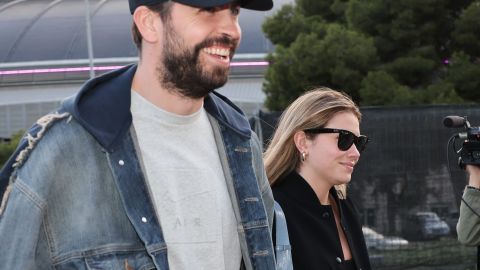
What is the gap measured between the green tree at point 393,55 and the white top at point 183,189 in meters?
14.4

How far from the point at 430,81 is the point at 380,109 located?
983 centimetres

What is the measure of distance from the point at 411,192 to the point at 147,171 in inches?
270

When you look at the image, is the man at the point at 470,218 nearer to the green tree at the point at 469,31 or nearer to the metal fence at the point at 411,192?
the metal fence at the point at 411,192

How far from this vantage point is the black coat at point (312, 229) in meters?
4.11

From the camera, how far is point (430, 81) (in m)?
18.4

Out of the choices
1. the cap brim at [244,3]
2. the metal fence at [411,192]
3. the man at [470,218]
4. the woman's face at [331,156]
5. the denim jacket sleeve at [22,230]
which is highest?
the cap brim at [244,3]

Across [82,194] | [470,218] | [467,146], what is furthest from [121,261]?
[467,146]

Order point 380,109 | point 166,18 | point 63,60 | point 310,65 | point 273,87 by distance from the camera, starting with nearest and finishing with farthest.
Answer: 1. point 166,18
2. point 380,109
3. point 310,65
4. point 273,87
5. point 63,60

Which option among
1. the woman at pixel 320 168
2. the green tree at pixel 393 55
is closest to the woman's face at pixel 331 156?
the woman at pixel 320 168

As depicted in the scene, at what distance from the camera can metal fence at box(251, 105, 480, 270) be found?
902 cm

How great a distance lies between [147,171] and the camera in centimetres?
252

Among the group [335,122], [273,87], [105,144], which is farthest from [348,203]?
[273,87]

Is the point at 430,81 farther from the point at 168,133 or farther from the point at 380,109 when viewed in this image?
the point at 168,133

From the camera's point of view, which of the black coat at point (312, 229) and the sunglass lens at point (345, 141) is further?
the sunglass lens at point (345, 141)
